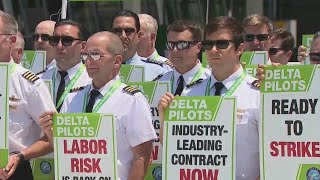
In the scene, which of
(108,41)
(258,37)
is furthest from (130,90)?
(258,37)

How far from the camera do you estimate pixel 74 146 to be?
5074 millimetres

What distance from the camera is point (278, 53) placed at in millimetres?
7793

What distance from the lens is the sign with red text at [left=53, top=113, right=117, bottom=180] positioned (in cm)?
499

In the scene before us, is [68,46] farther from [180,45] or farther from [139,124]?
[139,124]

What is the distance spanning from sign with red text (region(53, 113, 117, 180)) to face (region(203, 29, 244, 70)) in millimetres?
724

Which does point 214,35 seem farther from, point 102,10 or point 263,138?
point 102,10

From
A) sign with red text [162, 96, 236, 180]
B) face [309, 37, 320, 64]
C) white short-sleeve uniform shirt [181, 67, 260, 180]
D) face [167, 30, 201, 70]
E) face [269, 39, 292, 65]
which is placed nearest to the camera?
sign with red text [162, 96, 236, 180]

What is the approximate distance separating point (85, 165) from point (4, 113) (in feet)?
1.97

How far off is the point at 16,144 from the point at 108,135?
706 millimetres

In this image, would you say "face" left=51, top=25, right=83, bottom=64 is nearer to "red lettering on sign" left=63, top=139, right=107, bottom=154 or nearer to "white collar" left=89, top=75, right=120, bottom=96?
"white collar" left=89, top=75, right=120, bottom=96

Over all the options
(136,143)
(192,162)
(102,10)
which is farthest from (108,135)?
(102,10)

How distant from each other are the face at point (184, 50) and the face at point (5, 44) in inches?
59.3

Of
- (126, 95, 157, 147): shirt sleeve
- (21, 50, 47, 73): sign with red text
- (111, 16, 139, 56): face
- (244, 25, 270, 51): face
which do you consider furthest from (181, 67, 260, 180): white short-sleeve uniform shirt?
(21, 50, 47, 73): sign with red text

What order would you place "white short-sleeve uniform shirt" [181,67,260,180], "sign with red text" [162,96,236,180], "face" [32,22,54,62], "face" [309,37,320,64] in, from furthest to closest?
1. "face" [32,22,54,62]
2. "face" [309,37,320,64]
3. "white short-sleeve uniform shirt" [181,67,260,180]
4. "sign with red text" [162,96,236,180]
